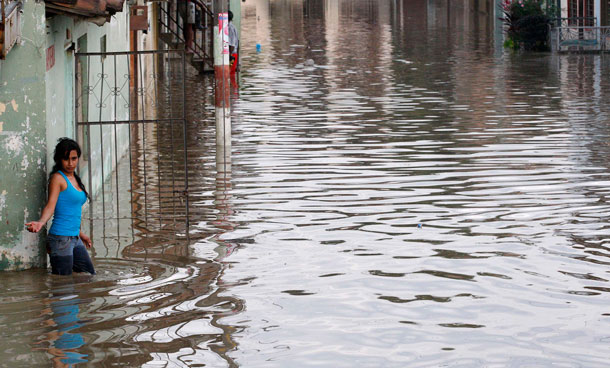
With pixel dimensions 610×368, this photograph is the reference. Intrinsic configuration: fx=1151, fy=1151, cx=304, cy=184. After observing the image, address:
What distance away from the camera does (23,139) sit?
9.82 m

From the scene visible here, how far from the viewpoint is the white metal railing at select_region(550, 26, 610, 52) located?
3894cm

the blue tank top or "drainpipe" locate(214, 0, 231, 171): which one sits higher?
"drainpipe" locate(214, 0, 231, 171)

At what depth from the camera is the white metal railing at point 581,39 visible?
38938 millimetres

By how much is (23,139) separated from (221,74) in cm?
663

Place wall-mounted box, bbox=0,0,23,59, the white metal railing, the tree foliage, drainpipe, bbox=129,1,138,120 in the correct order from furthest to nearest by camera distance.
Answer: the tree foliage
the white metal railing
drainpipe, bbox=129,1,138,120
wall-mounted box, bbox=0,0,23,59

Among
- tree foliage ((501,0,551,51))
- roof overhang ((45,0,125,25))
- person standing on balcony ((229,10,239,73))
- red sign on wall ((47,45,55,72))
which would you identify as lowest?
red sign on wall ((47,45,55,72))

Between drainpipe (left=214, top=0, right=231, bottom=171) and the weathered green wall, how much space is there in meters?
6.22

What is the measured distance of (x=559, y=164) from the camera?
16.2m

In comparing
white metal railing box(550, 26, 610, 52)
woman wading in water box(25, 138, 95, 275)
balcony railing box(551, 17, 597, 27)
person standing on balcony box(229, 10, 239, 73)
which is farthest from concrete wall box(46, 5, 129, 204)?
balcony railing box(551, 17, 597, 27)

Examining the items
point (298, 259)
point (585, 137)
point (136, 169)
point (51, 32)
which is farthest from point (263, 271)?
point (585, 137)

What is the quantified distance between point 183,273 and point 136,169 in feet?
21.8

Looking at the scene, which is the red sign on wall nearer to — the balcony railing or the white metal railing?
the white metal railing

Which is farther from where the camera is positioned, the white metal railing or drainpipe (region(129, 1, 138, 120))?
the white metal railing

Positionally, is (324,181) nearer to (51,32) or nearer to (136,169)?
(136,169)
